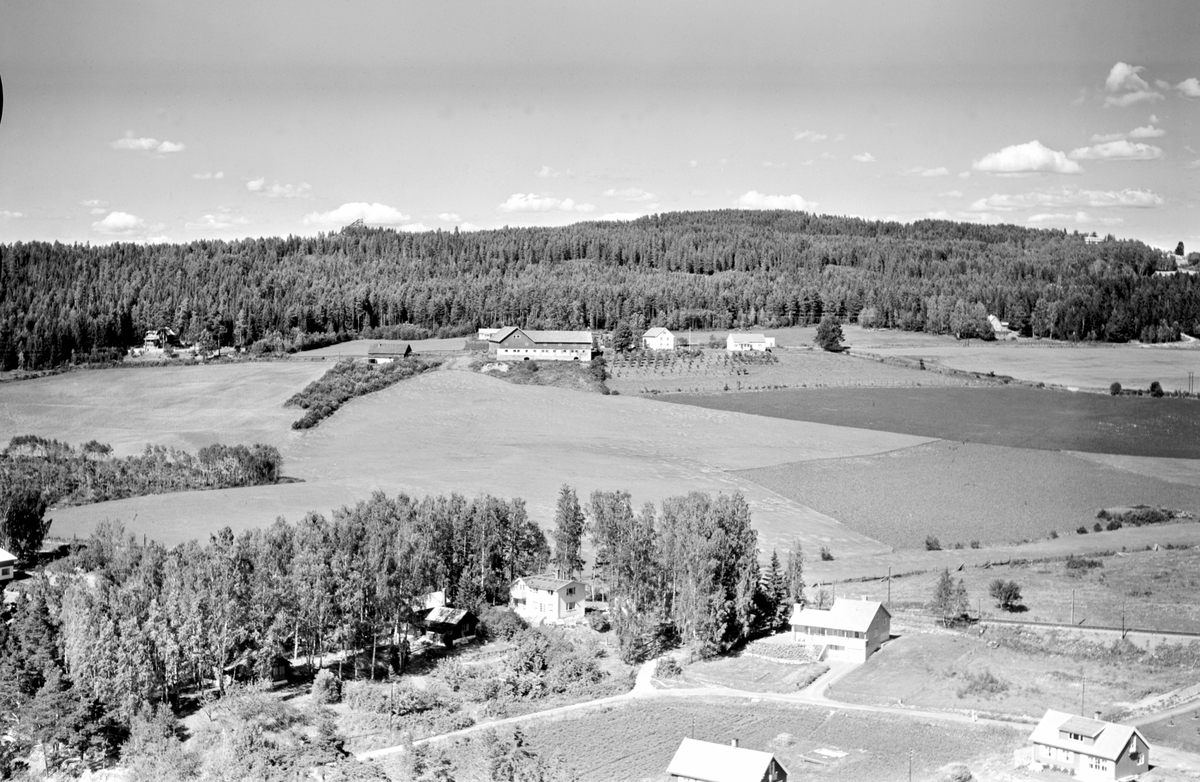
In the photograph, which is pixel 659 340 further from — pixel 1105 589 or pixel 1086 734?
pixel 1086 734

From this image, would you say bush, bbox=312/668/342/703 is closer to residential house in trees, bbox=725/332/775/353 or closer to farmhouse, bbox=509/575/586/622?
farmhouse, bbox=509/575/586/622

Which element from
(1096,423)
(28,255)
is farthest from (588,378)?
(28,255)

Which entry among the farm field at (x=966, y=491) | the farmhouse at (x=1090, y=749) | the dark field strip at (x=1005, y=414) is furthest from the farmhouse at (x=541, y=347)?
the farmhouse at (x=1090, y=749)

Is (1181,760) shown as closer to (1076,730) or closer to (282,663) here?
(1076,730)

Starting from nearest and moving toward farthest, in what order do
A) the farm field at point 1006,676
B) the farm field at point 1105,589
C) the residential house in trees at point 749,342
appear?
1. the farm field at point 1006,676
2. the farm field at point 1105,589
3. the residential house in trees at point 749,342

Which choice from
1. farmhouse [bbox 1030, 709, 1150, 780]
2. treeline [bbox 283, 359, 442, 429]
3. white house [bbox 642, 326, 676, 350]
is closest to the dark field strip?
treeline [bbox 283, 359, 442, 429]

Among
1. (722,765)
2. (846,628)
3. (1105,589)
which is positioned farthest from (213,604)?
(1105,589)

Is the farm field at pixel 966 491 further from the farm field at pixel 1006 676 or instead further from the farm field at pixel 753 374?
the farm field at pixel 753 374
